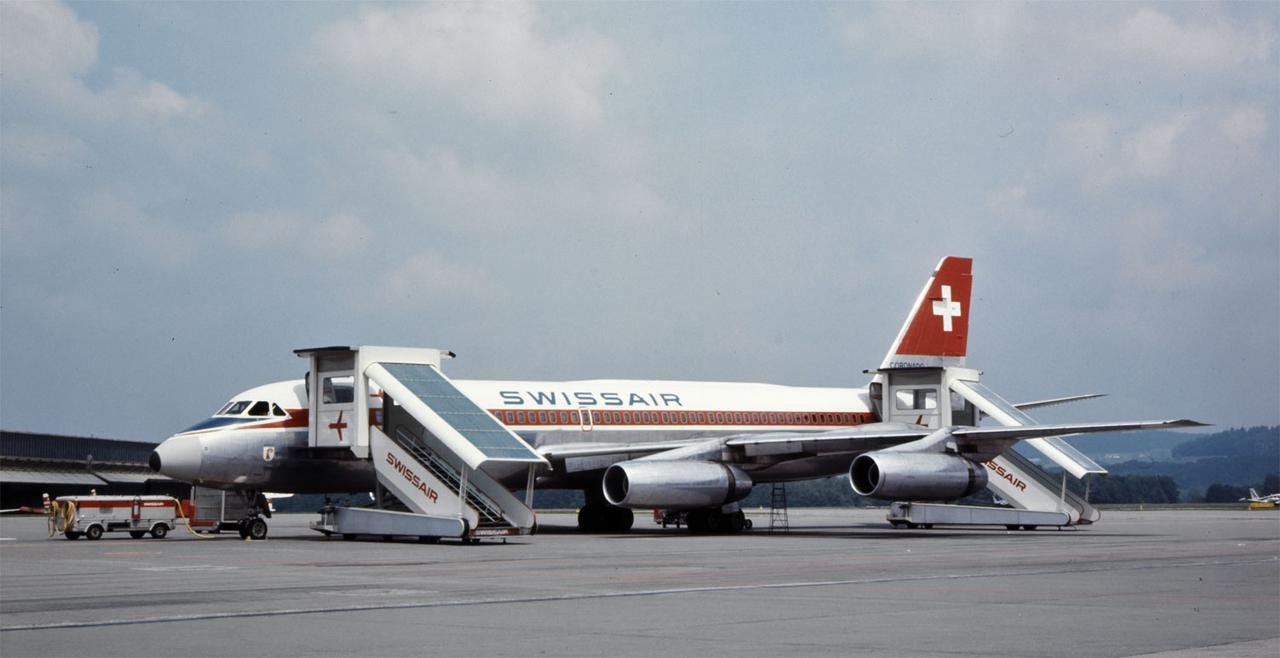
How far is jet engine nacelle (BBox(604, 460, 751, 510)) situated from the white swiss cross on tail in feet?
47.4

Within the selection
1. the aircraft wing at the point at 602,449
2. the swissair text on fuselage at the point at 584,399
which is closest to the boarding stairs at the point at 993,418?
the aircraft wing at the point at 602,449

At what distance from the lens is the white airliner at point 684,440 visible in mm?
32344

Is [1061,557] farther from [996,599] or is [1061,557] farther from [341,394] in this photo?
[341,394]

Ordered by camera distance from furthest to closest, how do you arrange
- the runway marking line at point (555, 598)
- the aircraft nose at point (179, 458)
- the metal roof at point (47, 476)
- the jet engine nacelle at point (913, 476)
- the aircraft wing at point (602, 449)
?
the metal roof at point (47, 476)
the aircraft wing at point (602, 449)
the jet engine nacelle at point (913, 476)
the aircraft nose at point (179, 458)
the runway marking line at point (555, 598)

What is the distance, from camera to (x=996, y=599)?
51.5ft

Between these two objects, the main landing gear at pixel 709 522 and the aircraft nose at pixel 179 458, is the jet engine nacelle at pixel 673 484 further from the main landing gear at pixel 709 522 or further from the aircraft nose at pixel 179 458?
the aircraft nose at pixel 179 458

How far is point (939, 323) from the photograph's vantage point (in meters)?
47.6

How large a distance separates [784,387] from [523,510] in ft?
48.3

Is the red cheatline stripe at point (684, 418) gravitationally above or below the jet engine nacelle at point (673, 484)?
above

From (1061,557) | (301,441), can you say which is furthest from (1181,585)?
(301,441)

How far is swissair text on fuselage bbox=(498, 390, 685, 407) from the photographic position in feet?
119

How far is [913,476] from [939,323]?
13803 millimetres

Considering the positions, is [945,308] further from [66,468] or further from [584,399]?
[66,468]

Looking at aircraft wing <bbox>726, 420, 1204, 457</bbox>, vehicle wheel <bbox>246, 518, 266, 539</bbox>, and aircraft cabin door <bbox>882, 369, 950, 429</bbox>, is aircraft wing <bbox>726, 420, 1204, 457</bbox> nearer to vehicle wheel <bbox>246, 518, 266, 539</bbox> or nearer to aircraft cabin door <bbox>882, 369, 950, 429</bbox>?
aircraft cabin door <bbox>882, 369, 950, 429</bbox>
